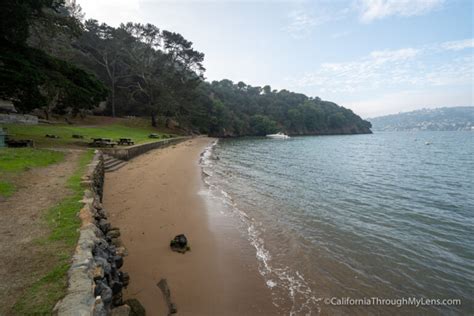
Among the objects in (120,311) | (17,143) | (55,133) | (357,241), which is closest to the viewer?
(120,311)

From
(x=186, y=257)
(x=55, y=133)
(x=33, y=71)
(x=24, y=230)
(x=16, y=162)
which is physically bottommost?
(x=186, y=257)

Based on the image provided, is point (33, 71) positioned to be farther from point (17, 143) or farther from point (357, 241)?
point (357, 241)

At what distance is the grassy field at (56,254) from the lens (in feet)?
9.34

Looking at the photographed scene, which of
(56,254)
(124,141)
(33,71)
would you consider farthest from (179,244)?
(124,141)

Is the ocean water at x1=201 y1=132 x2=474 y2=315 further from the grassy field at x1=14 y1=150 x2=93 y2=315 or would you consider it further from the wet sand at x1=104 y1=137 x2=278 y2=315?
the grassy field at x1=14 y1=150 x2=93 y2=315

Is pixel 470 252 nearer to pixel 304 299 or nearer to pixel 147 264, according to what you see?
pixel 304 299

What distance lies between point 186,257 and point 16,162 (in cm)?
849

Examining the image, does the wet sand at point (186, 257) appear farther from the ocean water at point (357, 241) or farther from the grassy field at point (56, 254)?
the grassy field at point (56, 254)

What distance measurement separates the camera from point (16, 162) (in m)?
9.78

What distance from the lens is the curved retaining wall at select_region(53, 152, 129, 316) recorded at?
2850 millimetres

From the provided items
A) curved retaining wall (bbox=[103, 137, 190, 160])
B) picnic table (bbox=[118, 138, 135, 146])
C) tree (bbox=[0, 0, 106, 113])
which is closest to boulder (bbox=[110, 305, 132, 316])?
tree (bbox=[0, 0, 106, 113])

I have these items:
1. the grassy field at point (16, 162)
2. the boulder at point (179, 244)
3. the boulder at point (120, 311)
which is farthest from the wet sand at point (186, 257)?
the grassy field at point (16, 162)

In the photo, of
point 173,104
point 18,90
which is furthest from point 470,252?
point 173,104

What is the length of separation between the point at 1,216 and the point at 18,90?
1091 centimetres
